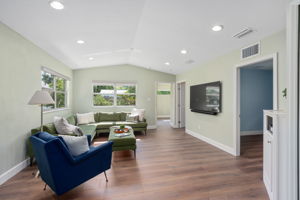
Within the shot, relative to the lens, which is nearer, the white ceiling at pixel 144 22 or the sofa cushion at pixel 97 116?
the white ceiling at pixel 144 22

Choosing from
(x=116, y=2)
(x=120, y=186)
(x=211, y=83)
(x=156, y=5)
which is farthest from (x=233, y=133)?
(x=116, y=2)

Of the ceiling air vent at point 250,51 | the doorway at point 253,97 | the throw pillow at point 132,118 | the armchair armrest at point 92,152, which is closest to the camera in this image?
the armchair armrest at point 92,152

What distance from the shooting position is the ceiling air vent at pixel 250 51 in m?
2.82

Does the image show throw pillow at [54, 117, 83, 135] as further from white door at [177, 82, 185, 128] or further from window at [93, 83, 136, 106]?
white door at [177, 82, 185, 128]

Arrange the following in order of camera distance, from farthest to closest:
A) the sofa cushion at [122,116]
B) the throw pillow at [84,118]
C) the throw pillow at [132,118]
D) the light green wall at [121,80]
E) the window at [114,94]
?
the window at [114,94] → the light green wall at [121,80] → the sofa cushion at [122,116] → the throw pillow at [132,118] → the throw pillow at [84,118]

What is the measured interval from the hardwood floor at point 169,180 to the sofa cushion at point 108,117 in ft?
7.84

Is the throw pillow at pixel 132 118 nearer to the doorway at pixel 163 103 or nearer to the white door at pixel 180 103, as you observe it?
the white door at pixel 180 103

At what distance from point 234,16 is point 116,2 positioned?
1.84 metres

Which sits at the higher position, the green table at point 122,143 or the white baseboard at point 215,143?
the green table at point 122,143

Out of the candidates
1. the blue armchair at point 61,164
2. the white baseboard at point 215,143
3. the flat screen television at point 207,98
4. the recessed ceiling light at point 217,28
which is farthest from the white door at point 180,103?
the blue armchair at point 61,164

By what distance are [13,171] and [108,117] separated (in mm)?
3361

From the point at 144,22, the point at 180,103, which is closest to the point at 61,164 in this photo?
the point at 144,22

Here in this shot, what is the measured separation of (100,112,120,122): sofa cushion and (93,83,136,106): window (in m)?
0.68

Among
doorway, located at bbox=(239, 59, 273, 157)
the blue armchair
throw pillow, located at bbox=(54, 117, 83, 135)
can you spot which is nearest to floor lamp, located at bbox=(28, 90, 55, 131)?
the blue armchair
